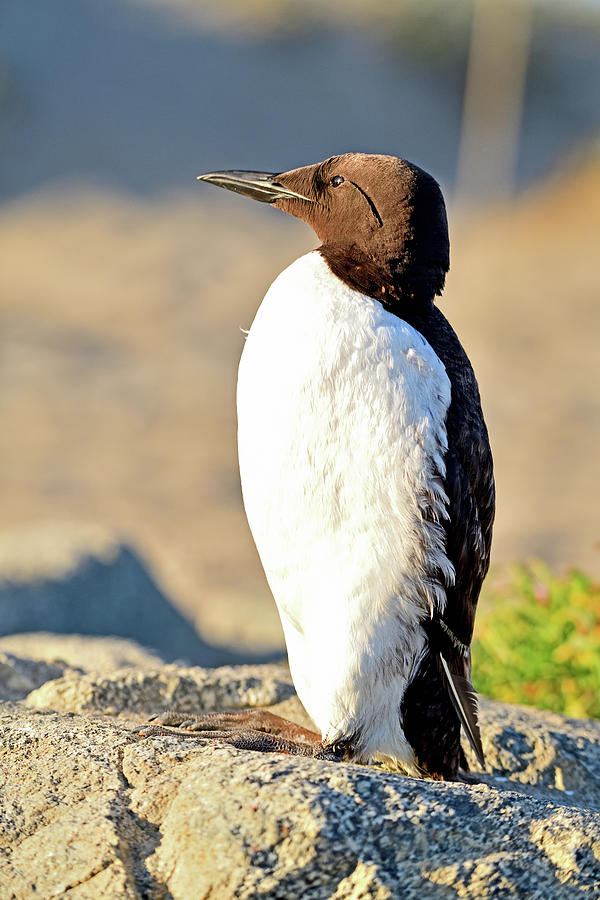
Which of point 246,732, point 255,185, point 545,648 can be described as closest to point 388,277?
point 255,185

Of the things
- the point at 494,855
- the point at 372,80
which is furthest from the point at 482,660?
the point at 372,80

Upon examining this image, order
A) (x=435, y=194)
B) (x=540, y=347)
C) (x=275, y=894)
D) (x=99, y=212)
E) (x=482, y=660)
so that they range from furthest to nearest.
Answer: (x=99, y=212), (x=540, y=347), (x=482, y=660), (x=435, y=194), (x=275, y=894)

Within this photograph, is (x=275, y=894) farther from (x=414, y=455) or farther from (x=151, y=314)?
(x=151, y=314)

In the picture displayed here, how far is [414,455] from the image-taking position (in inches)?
134

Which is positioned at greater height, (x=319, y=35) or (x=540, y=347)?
(x=319, y=35)

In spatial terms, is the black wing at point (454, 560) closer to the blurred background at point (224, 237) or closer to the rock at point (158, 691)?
the rock at point (158, 691)

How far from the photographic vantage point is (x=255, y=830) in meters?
2.60

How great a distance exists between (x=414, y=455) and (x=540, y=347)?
1536cm

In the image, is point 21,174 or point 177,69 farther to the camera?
point 177,69

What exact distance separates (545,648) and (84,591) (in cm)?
300

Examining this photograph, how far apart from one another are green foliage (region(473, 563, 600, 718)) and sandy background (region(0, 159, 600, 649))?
26.9 inches

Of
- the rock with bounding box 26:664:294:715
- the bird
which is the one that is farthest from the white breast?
the rock with bounding box 26:664:294:715

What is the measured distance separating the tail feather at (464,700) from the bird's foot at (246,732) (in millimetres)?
430

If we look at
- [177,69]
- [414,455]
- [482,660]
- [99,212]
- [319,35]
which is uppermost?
[319,35]
